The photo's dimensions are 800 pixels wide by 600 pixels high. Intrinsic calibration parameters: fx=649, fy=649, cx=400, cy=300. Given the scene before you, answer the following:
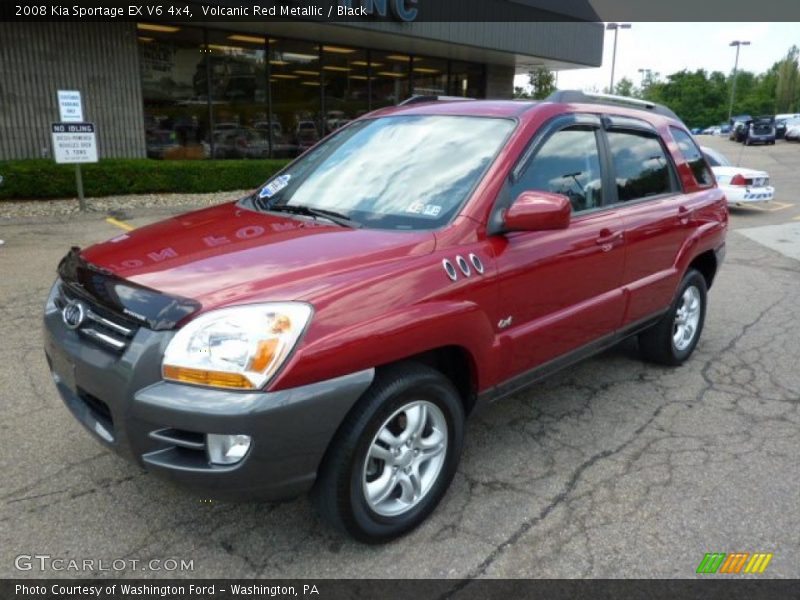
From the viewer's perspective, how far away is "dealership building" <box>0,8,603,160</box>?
11922mm

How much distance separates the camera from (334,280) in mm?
2396

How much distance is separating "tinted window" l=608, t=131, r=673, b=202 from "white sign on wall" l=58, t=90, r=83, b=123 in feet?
29.3

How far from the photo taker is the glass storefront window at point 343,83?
16266 millimetres

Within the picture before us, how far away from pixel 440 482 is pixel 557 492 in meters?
0.64

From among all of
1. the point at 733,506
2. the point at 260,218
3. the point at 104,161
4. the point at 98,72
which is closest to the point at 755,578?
the point at 733,506

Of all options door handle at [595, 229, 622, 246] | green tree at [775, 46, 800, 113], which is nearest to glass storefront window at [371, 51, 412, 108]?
door handle at [595, 229, 622, 246]

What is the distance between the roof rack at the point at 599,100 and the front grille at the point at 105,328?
97.9 inches

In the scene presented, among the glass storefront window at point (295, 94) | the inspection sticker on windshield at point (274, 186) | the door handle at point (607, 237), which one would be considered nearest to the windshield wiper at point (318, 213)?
the inspection sticker on windshield at point (274, 186)

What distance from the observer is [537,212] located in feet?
9.28

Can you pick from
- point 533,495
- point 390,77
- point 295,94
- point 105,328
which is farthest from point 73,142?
point 390,77

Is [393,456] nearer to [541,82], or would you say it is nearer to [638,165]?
[638,165]

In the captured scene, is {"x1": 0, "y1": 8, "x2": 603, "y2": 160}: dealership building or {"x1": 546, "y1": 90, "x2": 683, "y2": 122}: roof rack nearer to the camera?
{"x1": 546, "y1": 90, "x2": 683, "y2": 122}: roof rack

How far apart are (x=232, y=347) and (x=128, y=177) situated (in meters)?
10.9

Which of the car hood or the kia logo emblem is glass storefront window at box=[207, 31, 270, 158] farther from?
Result: the kia logo emblem
